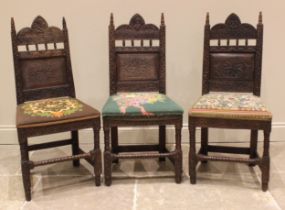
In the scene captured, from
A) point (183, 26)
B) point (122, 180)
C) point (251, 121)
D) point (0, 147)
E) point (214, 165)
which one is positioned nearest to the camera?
point (251, 121)

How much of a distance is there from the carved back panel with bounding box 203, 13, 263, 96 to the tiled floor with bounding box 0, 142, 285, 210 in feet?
1.93

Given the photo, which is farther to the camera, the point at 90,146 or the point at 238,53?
the point at 90,146

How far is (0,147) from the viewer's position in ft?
11.5

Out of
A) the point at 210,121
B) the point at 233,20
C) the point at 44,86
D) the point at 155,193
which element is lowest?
the point at 155,193

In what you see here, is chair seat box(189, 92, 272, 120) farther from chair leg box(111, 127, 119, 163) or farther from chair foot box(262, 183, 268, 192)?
chair leg box(111, 127, 119, 163)

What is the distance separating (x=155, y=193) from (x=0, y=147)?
1.53 meters

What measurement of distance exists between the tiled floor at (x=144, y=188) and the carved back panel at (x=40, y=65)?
1.84ft

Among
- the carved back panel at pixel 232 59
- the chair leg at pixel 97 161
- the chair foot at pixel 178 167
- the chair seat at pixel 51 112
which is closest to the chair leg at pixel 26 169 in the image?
the chair seat at pixel 51 112

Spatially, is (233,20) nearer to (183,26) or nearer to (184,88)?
(183,26)

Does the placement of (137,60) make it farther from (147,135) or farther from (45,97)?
(147,135)

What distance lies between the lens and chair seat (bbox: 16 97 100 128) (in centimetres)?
250

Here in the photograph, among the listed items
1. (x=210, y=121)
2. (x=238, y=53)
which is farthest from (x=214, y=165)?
(x=238, y=53)

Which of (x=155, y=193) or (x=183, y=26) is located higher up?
(x=183, y=26)

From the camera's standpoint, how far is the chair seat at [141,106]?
8.62 ft
